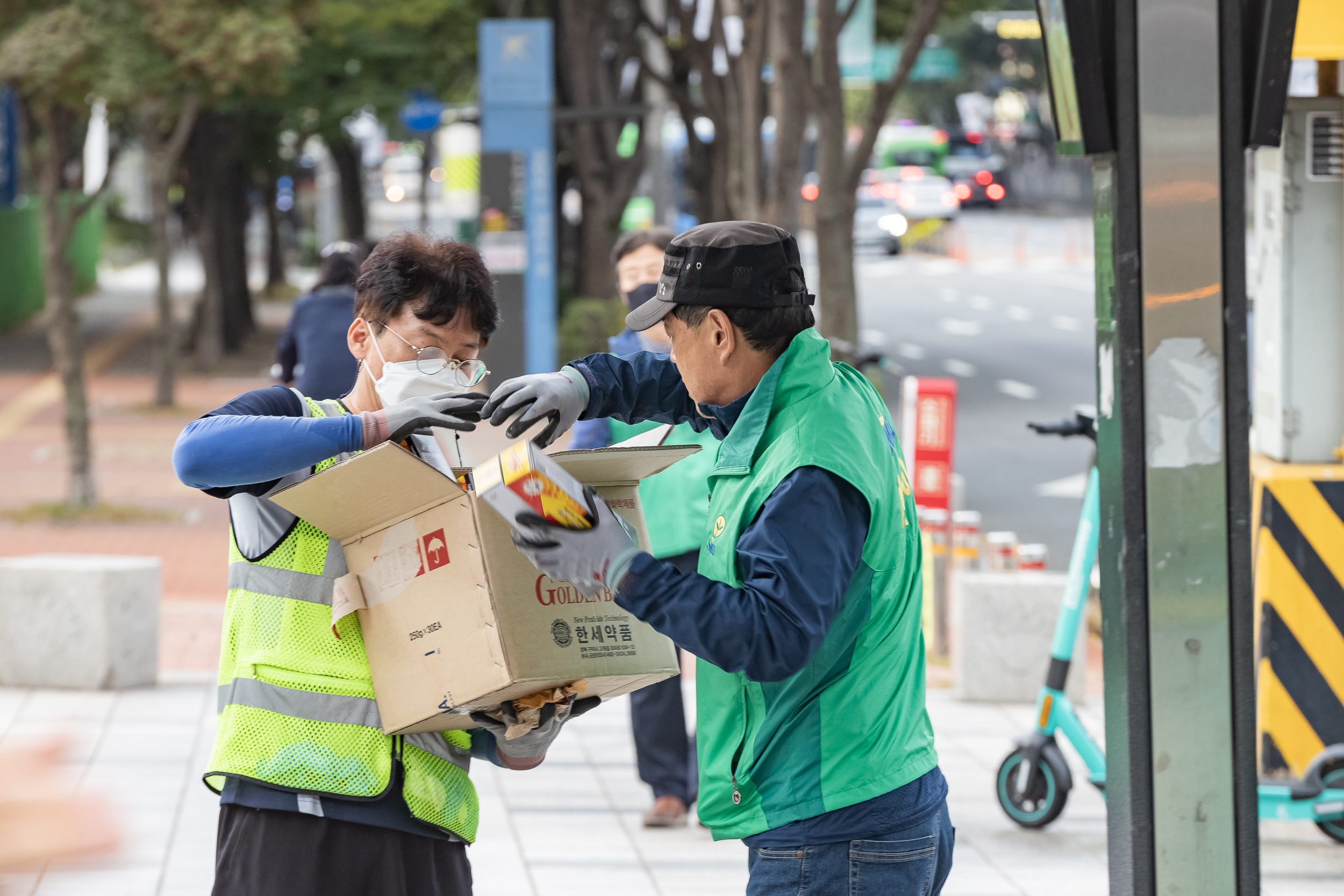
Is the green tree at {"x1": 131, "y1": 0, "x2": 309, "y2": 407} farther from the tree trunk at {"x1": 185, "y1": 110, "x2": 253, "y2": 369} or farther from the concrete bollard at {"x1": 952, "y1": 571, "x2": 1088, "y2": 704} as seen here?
the concrete bollard at {"x1": 952, "y1": 571, "x2": 1088, "y2": 704}

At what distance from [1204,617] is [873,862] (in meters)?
0.80

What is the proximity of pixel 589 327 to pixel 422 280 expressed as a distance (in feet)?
45.2

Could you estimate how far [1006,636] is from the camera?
733 cm

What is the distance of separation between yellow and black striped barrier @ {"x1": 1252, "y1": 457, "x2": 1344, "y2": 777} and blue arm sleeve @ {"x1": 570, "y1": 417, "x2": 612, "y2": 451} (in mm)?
2452

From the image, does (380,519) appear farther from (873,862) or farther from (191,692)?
(191,692)

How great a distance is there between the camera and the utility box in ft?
19.3

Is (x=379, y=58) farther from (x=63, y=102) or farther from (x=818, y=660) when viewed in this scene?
(x=818, y=660)

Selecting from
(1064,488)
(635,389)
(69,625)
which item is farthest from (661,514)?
(1064,488)

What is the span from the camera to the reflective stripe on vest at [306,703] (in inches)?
101

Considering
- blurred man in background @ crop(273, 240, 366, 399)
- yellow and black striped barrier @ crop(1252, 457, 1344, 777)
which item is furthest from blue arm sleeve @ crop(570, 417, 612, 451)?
yellow and black striped barrier @ crop(1252, 457, 1344, 777)

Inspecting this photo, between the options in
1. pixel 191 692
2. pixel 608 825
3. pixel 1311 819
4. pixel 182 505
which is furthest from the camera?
pixel 182 505

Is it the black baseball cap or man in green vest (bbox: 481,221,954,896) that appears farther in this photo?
the black baseball cap

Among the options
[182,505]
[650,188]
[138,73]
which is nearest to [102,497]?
[182,505]

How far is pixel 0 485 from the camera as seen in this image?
1379cm
